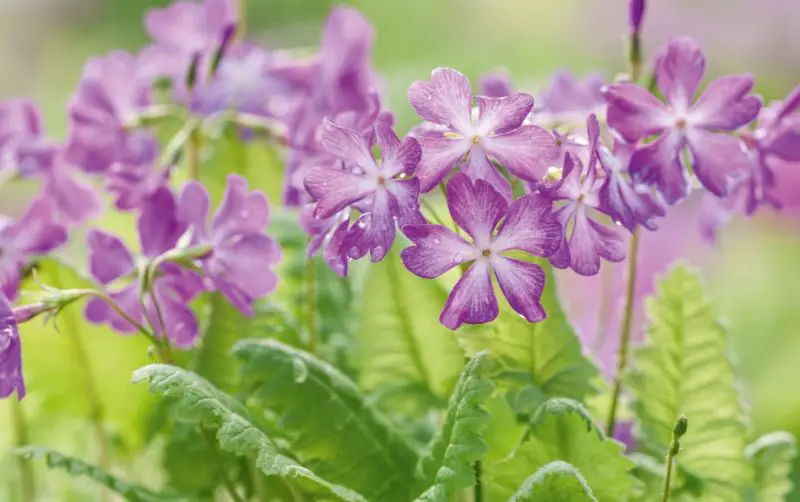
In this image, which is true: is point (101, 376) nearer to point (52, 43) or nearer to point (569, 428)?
point (569, 428)

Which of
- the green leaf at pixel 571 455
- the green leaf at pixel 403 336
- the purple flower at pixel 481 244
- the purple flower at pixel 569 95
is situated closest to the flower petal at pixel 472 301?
the purple flower at pixel 481 244

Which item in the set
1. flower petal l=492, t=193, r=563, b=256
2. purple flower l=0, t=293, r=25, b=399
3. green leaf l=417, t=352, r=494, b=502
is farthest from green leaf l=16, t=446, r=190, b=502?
flower petal l=492, t=193, r=563, b=256

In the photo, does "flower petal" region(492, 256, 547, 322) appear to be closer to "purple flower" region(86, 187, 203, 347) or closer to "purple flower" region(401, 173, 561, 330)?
"purple flower" region(401, 173, 561, 330)

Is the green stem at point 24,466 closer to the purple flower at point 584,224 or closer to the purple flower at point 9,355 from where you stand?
the purple flower at point 9,355

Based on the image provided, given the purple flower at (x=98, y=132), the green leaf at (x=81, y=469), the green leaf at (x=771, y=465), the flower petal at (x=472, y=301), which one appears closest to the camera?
the flower petal at (x=472, y=301)

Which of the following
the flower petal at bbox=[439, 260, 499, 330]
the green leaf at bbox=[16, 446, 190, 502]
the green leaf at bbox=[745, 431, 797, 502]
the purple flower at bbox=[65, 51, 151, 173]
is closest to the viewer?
the flower petal at bbox=[439, 260, 499, 330]

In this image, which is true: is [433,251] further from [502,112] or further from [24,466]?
[24,466]

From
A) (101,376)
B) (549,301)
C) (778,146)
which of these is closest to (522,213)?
(549,301)
